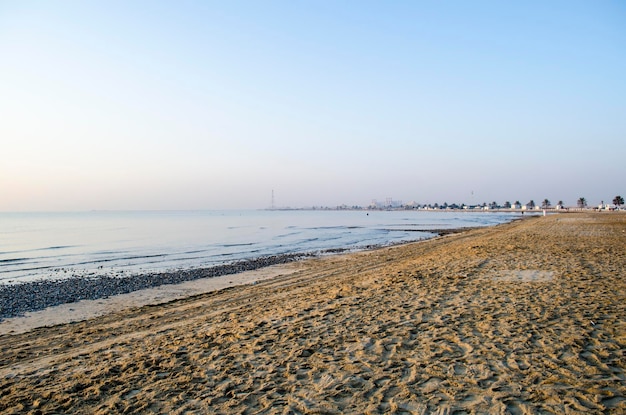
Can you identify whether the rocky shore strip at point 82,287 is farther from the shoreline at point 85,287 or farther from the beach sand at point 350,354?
the beach sand at point 350,354

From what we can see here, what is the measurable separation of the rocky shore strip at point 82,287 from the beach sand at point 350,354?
3570 millimetres

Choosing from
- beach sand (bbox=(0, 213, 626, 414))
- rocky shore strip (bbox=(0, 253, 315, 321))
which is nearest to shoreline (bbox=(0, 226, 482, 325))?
rocky shore strip (bbox=(0, 253, 315, 321))

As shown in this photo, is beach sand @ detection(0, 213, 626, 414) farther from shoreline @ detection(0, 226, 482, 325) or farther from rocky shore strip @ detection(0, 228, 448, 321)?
rocky shore strip @ detection(0, 228, 448, 321)

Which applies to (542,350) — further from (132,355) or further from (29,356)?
(29,356)

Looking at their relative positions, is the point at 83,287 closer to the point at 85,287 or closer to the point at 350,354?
the point at 85,287

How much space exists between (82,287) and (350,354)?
44.2ft

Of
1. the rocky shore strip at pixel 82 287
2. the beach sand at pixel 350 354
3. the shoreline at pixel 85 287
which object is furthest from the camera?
the rocky shore strip at pixel 82 287

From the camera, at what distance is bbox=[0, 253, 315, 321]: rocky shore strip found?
12.5m

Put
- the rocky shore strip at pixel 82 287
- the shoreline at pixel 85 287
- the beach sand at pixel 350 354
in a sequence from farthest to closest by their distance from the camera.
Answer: the rocky shore strip at pixel 82 287 → the shoreline at pixel 85 287 → the beach sand at pixel 350 354

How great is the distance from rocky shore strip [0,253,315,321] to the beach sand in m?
3.57

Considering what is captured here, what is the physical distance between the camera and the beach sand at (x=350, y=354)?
4.53 metres

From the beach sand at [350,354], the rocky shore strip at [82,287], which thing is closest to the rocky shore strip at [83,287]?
→ the rocky shore strip at [82,287]

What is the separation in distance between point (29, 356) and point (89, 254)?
74.5ft

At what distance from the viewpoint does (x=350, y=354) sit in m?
5.92
